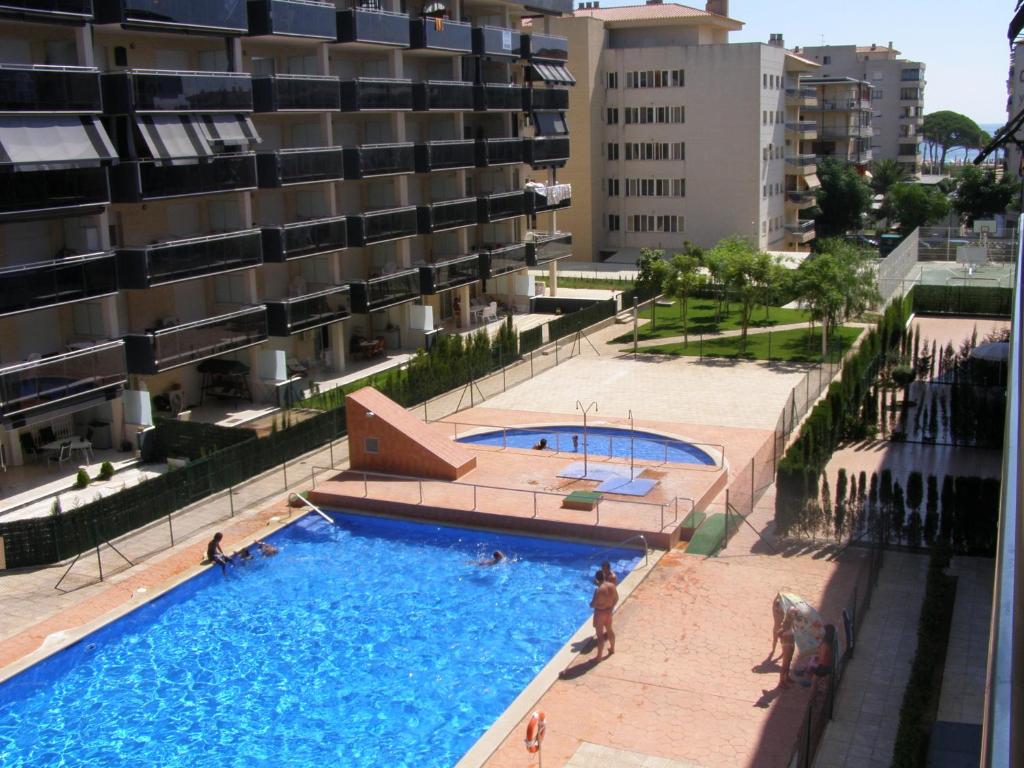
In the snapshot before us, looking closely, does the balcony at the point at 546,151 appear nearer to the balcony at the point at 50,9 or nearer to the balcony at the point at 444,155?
the balcony at the point at 444,155

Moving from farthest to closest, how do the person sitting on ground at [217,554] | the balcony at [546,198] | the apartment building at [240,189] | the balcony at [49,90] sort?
the balcony at [546,198]
the apartment building at [240,189]
the balcony at [49,90]
the person sitting on ground at [217,554]

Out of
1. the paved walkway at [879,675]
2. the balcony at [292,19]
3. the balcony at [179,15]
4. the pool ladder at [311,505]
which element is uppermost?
the balcony at [292,19]

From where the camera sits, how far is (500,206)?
162ft

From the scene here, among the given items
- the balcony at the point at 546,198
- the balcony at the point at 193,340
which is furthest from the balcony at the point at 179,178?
the balcony at the point at 546,198

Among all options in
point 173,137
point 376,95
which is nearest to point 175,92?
point 173,137

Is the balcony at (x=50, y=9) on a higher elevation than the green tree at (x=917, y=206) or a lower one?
higher

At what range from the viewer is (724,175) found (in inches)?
2749

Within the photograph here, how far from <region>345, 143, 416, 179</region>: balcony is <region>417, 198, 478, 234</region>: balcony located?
6.29 ft

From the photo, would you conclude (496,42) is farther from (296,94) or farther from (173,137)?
(173,137)

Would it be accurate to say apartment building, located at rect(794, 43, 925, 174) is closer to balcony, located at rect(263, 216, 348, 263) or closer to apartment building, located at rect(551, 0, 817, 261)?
apartment building, located at rect(551, 0, 817, 261)

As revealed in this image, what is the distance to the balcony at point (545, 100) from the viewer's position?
51.0 meters

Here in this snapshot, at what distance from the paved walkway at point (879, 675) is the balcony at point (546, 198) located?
3330 cm

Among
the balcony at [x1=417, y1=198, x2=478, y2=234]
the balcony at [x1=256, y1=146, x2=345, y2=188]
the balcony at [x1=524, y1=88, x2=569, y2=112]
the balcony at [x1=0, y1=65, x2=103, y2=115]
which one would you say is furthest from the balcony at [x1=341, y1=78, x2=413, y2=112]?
the balcony at [x1=0, y1=65, x2=103, y2=115]

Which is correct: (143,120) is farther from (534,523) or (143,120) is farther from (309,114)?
(534,523)
